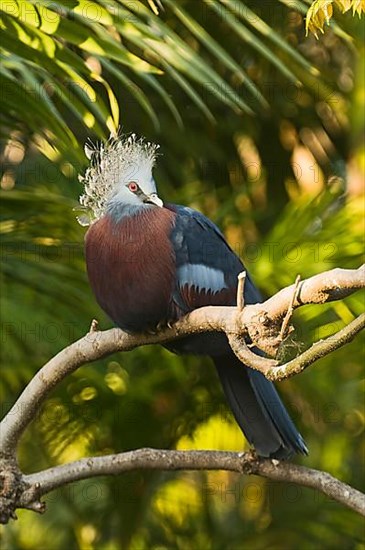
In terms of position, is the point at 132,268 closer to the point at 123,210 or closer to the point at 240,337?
the point at 123,210

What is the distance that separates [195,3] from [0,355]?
3.51ft

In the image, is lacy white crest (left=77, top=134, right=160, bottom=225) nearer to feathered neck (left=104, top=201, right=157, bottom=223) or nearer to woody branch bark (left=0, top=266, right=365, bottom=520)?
feathered neck (left=104, top=201, right=157, bottom=223)

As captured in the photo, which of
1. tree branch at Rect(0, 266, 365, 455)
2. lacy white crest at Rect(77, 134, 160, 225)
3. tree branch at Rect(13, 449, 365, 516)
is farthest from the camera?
lacy white crest at Rect(77, 134, 160, 225)

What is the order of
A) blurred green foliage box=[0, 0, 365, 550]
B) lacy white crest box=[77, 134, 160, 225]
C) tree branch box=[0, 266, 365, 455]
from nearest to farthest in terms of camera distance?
1. tree branch box=[0, 266, 365, 455]
2. lacy white crest box=[77, 134, 160, 225]
3. blurred green foliage box=[0, 0, 365, 550]

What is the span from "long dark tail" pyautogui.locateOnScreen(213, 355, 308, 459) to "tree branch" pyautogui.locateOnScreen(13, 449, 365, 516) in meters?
0.04

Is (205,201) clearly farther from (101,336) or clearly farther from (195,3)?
(101,336)

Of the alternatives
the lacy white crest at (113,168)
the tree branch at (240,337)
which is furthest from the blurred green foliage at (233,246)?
the tree branch at (240,337)

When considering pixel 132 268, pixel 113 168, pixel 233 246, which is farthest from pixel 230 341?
pixel 233 246

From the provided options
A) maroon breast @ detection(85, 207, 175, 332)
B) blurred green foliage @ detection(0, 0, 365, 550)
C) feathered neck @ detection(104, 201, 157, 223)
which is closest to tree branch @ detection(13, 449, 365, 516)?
maroon breast @ detection(85, 207, 175, 332)

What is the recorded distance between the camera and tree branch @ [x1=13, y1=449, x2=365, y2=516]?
5.78ft

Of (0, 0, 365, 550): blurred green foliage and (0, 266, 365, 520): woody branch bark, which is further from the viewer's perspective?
(0, 0, 365, 550): blurred green foliage

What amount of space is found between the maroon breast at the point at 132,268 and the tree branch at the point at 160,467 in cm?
22

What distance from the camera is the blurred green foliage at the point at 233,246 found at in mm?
2496

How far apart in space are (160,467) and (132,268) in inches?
13.4
